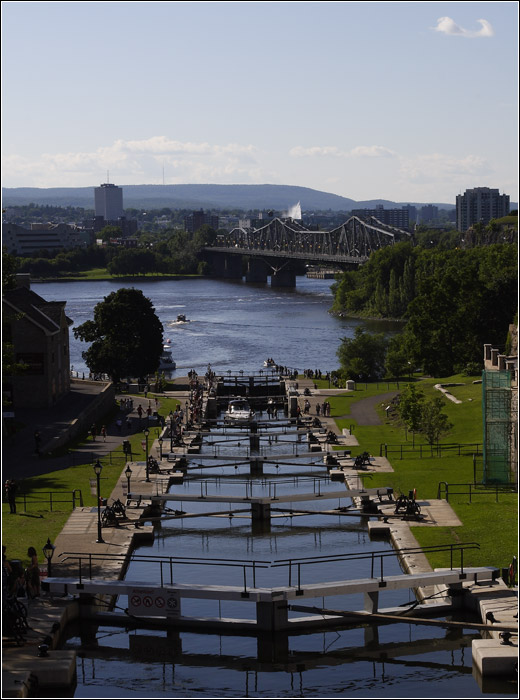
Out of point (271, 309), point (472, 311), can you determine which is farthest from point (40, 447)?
point (271, 309)

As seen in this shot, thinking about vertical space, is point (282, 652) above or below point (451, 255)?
below

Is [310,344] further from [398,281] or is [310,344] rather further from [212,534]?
[212,534]

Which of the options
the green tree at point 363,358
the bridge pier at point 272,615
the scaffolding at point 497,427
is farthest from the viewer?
the green tree at point 363,358

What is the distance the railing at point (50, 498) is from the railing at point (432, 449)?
50.3 ft

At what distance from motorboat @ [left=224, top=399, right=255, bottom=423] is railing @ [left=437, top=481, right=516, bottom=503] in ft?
86.1

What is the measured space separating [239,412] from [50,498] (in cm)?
3138

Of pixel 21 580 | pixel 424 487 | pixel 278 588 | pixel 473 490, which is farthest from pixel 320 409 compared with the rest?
pixel 21 580

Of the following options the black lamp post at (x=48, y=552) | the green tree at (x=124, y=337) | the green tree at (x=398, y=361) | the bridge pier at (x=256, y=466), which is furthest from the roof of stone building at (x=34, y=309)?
the black lamp post at (x=48, y=552)

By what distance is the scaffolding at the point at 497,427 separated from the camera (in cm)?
4566

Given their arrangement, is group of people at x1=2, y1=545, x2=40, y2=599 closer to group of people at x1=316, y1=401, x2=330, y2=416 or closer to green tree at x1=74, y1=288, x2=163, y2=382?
group of people at x1=316, y1=401, x2=330, y2=416

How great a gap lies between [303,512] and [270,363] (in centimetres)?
5758

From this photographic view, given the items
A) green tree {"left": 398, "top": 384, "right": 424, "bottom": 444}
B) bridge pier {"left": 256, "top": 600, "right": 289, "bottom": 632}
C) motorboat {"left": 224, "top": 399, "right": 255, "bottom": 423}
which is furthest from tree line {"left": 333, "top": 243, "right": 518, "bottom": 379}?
bridge pier {"left": 256, "top": 600, "right": 289, "bottom": 632}

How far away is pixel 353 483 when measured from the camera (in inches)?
1937

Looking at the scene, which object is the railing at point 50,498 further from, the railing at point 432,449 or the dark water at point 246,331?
the dark water at point 246,331
